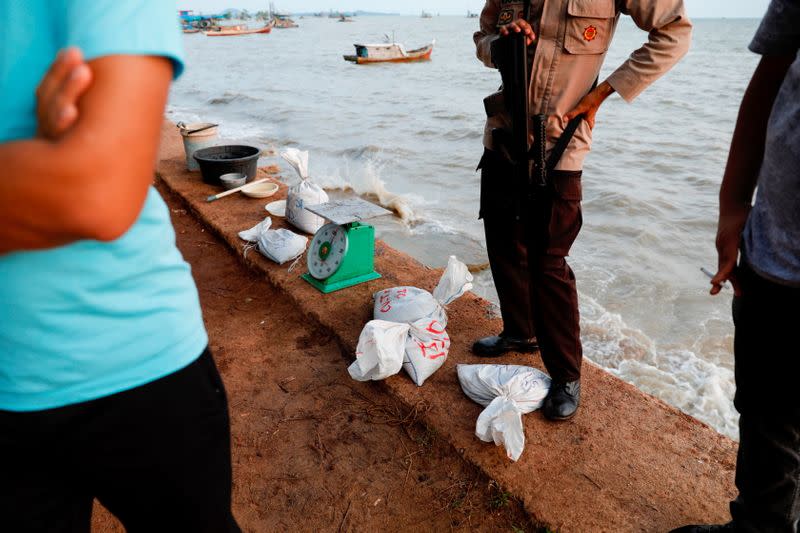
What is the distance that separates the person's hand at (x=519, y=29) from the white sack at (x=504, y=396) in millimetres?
1525

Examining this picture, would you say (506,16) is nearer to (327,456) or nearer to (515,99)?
(515,99)

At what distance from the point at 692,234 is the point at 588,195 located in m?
1.78

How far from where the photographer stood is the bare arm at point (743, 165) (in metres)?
1.33

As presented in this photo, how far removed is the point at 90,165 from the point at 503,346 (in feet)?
8.03

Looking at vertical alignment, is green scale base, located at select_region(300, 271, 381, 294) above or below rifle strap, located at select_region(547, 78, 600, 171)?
below

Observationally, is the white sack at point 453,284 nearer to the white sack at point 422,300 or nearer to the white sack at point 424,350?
the white sack at point 422,300

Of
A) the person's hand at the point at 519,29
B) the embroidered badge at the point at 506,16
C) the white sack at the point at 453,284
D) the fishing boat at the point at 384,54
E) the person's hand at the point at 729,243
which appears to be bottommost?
the fishing boat at the point at 384,54

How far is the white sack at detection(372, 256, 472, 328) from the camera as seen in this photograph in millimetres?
2881

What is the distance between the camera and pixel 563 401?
2.33 m

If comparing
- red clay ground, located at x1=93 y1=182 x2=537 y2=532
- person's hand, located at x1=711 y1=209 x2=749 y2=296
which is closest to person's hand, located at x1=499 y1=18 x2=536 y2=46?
person's hand, located at x1=711 y1=209 x2=749 y2=296

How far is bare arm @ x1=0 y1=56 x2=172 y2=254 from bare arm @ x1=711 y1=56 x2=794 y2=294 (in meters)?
1.48

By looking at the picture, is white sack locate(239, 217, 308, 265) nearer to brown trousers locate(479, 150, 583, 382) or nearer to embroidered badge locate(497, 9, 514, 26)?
brown trousers locate(479, 150, 583, 382)

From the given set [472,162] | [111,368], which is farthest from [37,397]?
[472,162]

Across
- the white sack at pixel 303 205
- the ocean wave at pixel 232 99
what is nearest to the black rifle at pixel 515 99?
the white sack at pixel 303 205
